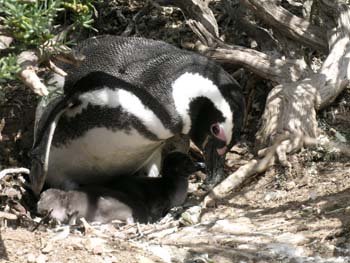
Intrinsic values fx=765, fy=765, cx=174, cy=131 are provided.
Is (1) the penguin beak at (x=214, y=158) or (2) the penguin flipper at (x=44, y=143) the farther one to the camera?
(1) the penguin beak at (x=214, y=158)

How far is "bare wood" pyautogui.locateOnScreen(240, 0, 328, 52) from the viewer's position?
544 cm

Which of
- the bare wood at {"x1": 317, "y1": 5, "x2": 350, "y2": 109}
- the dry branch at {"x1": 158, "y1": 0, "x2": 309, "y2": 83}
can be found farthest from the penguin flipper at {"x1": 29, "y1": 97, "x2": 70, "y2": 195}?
the bare wood at {"x1": 317, "y1": 5, "x2": 350, "y2": 109}

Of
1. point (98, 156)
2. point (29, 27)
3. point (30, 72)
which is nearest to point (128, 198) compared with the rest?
point (98, 156)

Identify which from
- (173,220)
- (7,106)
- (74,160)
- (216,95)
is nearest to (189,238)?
(173,220)

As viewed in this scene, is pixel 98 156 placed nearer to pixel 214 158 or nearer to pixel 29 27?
pixel 214 158

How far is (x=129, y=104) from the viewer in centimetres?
432

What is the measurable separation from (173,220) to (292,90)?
126 cm

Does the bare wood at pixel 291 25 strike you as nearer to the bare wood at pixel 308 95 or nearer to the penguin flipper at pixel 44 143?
the bare wood at pixel 308 95

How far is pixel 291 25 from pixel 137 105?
1652 mm

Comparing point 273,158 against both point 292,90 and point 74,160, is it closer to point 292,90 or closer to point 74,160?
point 292,90

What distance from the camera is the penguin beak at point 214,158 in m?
4.52

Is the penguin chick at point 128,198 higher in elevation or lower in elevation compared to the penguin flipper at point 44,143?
lower

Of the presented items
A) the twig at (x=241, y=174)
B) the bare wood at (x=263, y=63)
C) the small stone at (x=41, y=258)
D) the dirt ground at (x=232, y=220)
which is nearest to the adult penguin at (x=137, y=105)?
the twig at (x=241, y=174)

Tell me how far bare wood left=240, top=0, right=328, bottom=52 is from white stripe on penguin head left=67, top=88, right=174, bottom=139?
1538 millimetres
